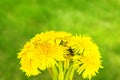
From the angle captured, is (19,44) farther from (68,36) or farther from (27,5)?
(68,36)

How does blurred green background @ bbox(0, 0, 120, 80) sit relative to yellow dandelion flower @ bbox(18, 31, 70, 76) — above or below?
above

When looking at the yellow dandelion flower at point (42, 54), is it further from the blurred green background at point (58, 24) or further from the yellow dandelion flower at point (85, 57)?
the blurred green background at point (58, 24)

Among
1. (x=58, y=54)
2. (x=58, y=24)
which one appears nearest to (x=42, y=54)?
(x=58, y=54)

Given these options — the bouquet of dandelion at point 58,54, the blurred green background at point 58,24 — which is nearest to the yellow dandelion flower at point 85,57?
the bouquet of dandelion at point 58,54

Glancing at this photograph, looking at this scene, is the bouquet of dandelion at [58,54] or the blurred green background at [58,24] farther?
the blurred green background at [58,24]

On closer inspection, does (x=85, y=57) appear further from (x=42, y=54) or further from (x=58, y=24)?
(x=58, y=24)

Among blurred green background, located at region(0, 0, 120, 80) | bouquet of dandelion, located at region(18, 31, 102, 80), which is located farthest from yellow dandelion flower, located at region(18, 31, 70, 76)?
blurred green background, located at region(0, 0, 120, 80)

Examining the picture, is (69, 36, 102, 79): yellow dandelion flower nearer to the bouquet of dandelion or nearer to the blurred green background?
the bouquet of dandelion

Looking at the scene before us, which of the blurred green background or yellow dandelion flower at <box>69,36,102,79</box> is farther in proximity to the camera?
the blurred green background

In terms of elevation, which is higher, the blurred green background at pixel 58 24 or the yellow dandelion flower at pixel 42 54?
the blurred green background at pixel 58 24
